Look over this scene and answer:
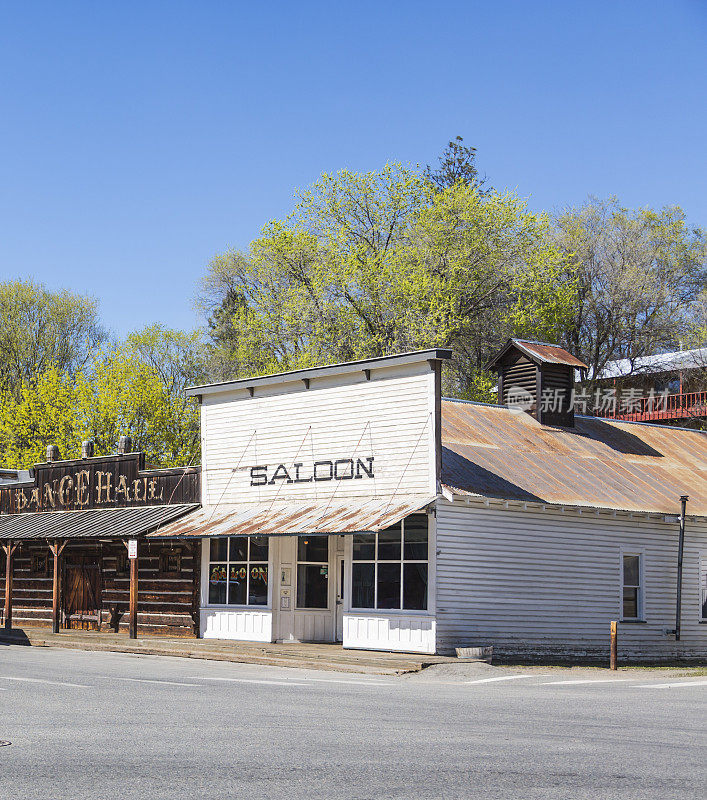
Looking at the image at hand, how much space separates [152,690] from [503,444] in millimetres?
13995

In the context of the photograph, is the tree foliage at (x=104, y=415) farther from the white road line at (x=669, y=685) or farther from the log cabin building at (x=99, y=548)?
the white road line at (x=669, y=685)

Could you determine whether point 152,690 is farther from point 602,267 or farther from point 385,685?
point 602,267

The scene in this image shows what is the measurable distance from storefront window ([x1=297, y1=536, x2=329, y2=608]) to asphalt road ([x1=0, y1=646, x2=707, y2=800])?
8415 mm

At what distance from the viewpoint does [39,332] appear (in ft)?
189

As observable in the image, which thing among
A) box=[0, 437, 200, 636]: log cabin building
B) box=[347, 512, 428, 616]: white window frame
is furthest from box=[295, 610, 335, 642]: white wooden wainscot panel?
box=[0, 437, 200, 636]: log cabin building

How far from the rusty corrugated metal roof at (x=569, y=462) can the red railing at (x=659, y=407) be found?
16.9 metres

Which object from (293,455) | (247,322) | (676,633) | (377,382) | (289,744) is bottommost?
(676,633)

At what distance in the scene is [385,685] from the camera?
55.6ft

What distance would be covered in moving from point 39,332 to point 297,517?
3799cm

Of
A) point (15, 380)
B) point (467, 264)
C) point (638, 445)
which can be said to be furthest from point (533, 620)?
point (15, 380)

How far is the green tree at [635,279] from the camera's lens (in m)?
45.8

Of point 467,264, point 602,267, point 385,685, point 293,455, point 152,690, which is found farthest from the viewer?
point 602,267

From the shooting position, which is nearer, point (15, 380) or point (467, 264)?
point (467, 264)

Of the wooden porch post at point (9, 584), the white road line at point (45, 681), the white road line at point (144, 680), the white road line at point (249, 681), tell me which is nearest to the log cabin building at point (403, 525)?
the wooden porch post at point (9, 584)
